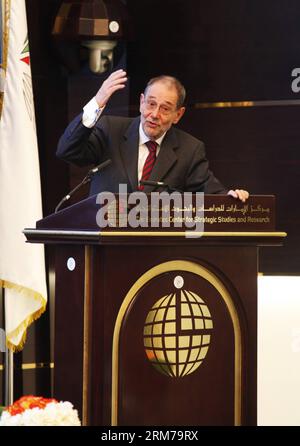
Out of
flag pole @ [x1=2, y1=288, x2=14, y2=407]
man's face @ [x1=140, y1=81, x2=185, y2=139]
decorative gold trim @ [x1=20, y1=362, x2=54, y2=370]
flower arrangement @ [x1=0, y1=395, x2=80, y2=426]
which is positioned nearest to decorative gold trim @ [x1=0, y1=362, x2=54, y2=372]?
decorative gold trim @ [x1=20, y1=362, x2=54, y2=370]

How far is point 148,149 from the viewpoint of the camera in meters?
4.02

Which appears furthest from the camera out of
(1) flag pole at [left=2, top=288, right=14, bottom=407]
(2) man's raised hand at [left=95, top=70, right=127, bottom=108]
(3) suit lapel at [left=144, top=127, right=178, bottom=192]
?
(1) flag pole at [left=2, top=288, right=14, bottom=407]

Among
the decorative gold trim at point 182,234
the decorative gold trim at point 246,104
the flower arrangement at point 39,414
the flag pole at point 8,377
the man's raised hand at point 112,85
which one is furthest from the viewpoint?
the decorative gold trim at point 246,104

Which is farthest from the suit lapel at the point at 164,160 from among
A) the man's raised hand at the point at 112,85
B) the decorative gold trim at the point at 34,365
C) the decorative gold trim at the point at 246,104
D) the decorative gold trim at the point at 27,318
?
the decorative gold trim at the point at 34,365

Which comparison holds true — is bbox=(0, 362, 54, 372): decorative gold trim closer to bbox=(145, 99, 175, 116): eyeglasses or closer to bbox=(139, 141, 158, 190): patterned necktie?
bbox=(139, 141, 158, 190): patterned necktie

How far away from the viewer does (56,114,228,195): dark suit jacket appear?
3910 mm

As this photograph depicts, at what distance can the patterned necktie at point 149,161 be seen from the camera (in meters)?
3.93

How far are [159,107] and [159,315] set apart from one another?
96 cm

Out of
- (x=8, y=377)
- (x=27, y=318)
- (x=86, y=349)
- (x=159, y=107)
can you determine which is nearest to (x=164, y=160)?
(x=159, y=107)

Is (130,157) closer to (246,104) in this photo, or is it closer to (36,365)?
(246,104)

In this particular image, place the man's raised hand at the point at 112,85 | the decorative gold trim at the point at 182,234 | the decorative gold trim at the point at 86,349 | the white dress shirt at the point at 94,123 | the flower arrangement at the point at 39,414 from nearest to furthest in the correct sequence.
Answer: the flower arrangement at the point at 39,414
the decorative gold trim at the point at 182,234
the decorative gold trim at the point at 86,349
the man's raised hand at the point at 112,85
the white dress shirt at the point at 94,123

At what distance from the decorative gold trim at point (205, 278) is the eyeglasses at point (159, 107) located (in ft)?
2.46

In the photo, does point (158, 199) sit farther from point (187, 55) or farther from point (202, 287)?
point (187, 55)

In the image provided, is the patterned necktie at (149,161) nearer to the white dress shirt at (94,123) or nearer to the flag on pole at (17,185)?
the white dress shirt at (94,123)
